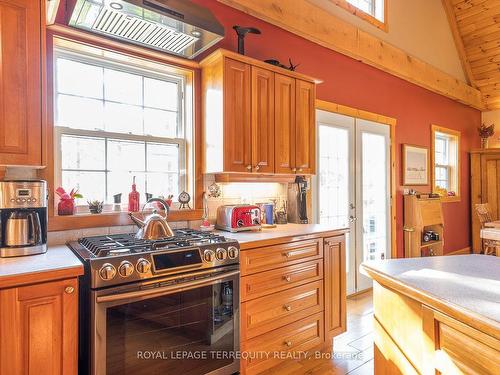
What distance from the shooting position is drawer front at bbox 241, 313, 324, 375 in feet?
6.62

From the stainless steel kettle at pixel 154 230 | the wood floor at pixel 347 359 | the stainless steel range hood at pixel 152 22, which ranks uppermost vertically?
the stainless steel range hood at pixel 152 22

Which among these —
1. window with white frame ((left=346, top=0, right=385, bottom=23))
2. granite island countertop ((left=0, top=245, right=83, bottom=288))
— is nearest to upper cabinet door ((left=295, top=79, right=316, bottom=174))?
granite island countertop ((left=0, top=245, right=83, bottom=288))

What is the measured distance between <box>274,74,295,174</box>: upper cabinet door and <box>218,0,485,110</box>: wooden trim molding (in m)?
0.72

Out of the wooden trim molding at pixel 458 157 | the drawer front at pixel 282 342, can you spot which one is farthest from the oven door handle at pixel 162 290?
the wooden trim molding at pixel 458 157

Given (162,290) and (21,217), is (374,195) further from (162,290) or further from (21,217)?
(21,217)

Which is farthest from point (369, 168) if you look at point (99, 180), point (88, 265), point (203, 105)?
point (88, 265)

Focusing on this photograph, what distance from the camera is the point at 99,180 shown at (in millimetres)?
2219

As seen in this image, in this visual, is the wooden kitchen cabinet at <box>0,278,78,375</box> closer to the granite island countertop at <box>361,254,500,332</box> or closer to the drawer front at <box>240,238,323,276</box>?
the drawer front at <box>240,238,323,276</box>

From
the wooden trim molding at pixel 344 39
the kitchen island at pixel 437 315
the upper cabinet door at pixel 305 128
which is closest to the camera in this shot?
the kitchen island at pixel 437 315

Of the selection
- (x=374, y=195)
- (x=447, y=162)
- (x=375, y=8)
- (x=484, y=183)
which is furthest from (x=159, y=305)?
(x=484, y=183)

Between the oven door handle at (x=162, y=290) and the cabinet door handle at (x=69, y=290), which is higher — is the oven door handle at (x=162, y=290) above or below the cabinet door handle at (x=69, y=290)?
below

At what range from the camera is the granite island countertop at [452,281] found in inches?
38.8

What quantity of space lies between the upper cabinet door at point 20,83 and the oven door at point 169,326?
83 centimetres

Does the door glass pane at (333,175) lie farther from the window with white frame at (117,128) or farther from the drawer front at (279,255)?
the window with white frame at (117,128)
